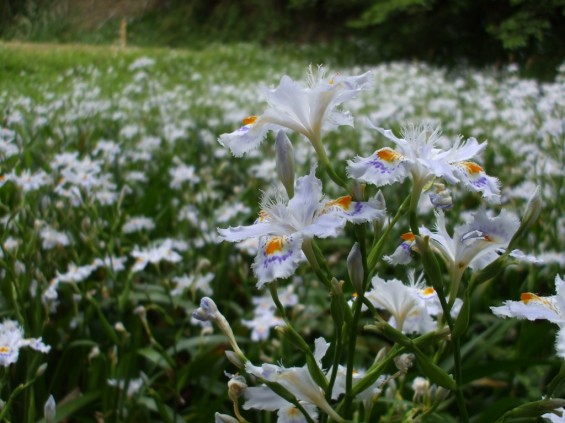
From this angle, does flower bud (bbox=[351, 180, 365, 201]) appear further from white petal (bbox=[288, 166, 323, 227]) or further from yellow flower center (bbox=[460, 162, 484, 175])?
yellow flower center (bbox=[460, 162, 484, 175])

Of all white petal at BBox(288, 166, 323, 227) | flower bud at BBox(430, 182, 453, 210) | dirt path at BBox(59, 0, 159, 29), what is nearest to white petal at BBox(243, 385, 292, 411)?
white petal at BBox(288, 166, 323, 227)

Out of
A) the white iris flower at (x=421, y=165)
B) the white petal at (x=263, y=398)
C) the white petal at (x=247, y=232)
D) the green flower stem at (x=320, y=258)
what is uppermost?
the white iris flower at (x=421, y=165)

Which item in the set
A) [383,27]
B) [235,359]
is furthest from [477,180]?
[383,27]

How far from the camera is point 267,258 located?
0.76 metres

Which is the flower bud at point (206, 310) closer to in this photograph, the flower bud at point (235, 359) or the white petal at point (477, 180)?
the flower bud at point (235, 359)

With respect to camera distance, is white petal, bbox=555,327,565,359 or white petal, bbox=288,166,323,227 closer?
white petal, bbox=555,327,565,359

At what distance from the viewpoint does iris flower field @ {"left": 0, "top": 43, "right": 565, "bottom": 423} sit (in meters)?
0.80

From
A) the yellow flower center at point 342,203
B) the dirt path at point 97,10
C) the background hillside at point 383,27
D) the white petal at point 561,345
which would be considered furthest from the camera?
the background hillside at point 383,27

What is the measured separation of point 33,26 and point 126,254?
1006 millimetres

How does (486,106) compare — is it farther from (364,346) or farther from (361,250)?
(361,250)

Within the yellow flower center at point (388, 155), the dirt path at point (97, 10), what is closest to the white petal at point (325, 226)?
the yellow flower center at point (388, 155)

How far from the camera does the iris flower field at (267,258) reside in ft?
2.62

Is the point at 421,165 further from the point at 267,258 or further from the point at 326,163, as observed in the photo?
the point at 267,258

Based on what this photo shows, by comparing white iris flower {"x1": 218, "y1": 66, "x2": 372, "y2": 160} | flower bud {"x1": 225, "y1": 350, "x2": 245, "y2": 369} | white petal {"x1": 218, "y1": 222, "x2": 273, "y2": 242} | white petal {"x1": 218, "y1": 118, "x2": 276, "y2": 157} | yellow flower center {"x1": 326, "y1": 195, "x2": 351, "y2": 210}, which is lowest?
flower bud {"x1": 225, "y1": 350, "x2": 245, "y2": 369}
